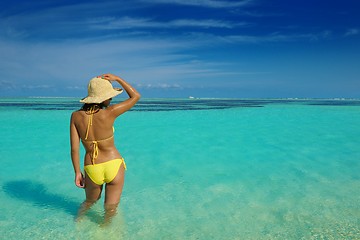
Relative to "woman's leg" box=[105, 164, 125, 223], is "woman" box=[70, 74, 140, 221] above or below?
above

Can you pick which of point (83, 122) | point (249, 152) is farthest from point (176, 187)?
point (249, 152)

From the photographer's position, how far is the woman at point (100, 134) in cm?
321

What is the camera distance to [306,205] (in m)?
4.66

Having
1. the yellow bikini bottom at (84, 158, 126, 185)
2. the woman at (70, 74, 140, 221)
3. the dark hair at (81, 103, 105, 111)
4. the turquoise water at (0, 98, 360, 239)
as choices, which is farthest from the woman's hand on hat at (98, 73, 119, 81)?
the turquoise water at (0, 98, 360, 239)

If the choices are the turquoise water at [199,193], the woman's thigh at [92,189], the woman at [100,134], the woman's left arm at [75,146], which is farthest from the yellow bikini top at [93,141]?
the turquoise water at [199,193]

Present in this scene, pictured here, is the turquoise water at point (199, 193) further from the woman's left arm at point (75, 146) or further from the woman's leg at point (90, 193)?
the woman's left arm at point (75, 146)

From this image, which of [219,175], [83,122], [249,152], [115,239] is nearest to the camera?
[83,122]

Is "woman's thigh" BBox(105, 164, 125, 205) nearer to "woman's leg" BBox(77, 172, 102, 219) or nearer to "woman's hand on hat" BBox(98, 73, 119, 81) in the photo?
"woman's leg" BBox(77, 172, 102, 219)

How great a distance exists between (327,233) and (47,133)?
11.6 meters

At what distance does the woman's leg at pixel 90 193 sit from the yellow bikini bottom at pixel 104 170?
0.11m

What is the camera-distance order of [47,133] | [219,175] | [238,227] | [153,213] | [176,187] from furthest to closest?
[47,133], [219,175], [176,187], [153,213], [238,227]

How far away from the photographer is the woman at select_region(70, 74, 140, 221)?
3.21m

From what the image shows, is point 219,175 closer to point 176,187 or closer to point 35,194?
point 176,187

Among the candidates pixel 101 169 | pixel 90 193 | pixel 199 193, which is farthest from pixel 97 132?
pixel 199 193
